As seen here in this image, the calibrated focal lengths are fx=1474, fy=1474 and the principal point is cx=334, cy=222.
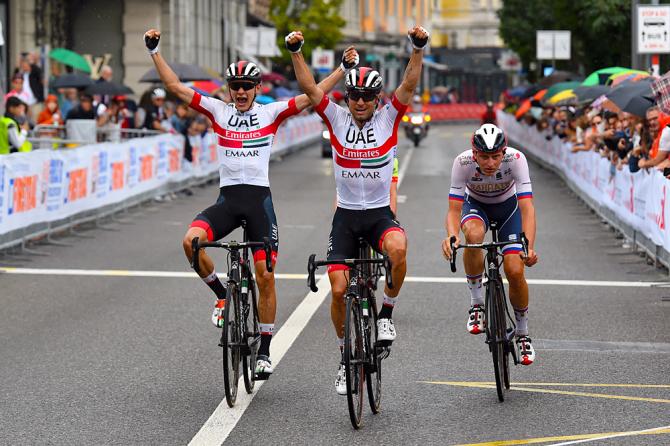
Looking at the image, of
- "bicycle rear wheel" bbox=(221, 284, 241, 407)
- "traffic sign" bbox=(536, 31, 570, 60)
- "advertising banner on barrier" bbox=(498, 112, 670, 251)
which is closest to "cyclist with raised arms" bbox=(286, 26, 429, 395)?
"bicycle rear wheel" bbox=(221, 284, 241, 407)

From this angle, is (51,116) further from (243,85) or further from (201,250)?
(201,250)

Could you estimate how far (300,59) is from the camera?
363 inches

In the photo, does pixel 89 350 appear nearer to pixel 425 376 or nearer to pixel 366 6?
pixel 425 376

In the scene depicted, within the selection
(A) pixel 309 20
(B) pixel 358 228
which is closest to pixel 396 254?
(B) pixel 358 228

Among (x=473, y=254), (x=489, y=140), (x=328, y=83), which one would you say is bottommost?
(x=473, y=254)

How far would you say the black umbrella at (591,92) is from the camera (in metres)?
26.3

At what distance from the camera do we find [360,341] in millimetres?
8273

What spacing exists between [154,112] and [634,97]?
42.0ft

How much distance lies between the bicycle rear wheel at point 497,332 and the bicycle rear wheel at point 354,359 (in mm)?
1009

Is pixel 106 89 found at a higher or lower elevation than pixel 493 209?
higher

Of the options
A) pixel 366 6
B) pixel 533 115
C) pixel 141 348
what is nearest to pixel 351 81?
pixel 141 348

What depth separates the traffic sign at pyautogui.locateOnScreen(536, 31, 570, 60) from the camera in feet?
160

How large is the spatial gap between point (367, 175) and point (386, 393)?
1.38 meters

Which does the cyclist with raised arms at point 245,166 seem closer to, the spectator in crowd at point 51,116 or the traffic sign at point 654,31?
the traffic sign at point 654,31
